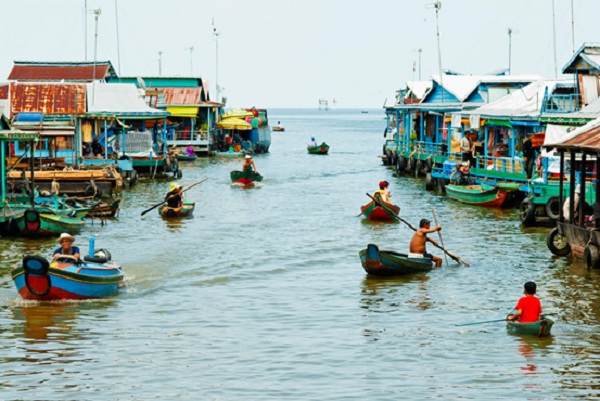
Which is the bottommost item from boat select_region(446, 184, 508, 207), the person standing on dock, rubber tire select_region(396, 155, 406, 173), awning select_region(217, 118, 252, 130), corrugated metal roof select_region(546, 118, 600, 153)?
boat select_region(446, 184, 508, 207)

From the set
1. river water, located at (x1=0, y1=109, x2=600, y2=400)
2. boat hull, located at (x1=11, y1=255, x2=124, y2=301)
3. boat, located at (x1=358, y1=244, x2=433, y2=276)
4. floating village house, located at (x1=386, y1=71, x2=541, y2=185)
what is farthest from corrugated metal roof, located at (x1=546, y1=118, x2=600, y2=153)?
floating village house, located at (x1=386, y1=71, x2=541, y2=185)

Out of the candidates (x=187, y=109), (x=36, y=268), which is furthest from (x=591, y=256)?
(x=187, y=109)

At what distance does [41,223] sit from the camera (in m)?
28.1

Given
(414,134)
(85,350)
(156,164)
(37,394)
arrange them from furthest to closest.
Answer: (414,134) < (156,164) < (85,350) < (37,394)

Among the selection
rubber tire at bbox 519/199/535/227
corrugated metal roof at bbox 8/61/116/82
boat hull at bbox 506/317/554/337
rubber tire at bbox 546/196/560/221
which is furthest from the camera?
corrugated metal roof at bbox 8/61/116/82

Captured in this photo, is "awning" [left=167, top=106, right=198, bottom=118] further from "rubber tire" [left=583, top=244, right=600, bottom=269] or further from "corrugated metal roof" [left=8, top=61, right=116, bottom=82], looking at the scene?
"rubber tire" [left=583, top=244, right=600, bottom=269]

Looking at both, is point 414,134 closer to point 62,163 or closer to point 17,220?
point 62,163

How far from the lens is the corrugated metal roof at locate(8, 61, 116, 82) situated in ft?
217

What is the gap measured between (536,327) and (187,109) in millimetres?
56070

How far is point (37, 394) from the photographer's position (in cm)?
1446

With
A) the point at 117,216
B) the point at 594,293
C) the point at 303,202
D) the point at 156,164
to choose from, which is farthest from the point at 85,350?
the point at 156,164

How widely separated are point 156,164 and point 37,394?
3612cm

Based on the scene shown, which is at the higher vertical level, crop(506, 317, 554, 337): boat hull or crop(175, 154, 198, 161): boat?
crop(175, 154, 198, 161): boat

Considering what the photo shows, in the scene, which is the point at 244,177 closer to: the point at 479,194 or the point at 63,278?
the point at 479,194
